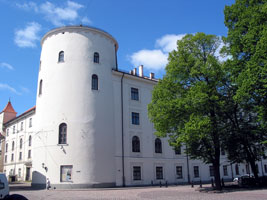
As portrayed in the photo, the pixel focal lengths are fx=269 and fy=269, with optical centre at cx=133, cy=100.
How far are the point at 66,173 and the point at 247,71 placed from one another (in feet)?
63.0

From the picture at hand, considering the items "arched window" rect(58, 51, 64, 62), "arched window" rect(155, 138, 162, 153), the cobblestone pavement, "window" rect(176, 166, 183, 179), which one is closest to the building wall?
"arched window" rect(58, 51, 64, 62)

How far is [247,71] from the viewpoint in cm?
1806

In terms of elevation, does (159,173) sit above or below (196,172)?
above

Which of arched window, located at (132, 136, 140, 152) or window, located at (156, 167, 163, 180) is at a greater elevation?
arched window, located at (132, 136, 140, 152)

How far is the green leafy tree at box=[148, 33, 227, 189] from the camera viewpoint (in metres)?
19.8

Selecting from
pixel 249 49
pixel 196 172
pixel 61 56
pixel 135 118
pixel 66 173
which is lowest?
pixel 196 172

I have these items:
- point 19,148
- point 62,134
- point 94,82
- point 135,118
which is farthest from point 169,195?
point 19,148

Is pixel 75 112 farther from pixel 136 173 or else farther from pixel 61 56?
pixel 136 173

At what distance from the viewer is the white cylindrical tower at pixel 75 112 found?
89.1 ft

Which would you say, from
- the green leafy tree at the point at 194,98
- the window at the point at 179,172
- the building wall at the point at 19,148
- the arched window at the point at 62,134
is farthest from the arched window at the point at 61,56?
the window at the point at 179,172

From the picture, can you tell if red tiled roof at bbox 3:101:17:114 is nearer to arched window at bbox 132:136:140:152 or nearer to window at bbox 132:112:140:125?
window at bbox 132:112:140:125

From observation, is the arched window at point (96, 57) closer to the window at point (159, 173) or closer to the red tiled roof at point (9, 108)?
the window at point (159, 173)

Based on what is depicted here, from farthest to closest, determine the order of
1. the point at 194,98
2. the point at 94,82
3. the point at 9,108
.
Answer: the point at 9,108 < the point at 94,82 < the point at 194,98

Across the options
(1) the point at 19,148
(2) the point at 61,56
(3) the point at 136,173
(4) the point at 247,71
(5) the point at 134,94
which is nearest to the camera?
(4) the point at 247,71
